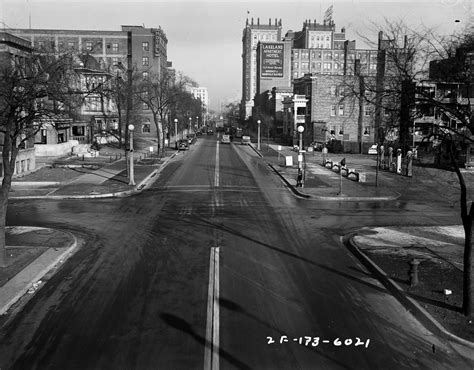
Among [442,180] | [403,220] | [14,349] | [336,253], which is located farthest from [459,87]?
[442,180]

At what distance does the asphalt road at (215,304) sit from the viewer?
8.22m

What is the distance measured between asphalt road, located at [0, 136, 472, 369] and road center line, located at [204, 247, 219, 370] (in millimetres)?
27

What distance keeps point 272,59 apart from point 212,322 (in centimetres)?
15419

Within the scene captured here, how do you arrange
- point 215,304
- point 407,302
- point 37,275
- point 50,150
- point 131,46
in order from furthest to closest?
point 131,46 < point 50,150 < point 37,275 < point 407,302 < point 215,304

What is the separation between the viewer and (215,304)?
10.6m

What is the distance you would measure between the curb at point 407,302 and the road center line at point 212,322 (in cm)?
404

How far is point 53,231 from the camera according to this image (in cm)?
1764

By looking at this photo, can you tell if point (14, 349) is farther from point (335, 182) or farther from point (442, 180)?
point (442, 180)

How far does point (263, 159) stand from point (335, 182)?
19427mm

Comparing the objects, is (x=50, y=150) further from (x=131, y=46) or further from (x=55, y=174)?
(x=131, y=46)

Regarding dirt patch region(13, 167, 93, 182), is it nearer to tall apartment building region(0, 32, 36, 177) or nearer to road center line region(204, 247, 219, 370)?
tall apartment building region(0, 32, 36, 177)

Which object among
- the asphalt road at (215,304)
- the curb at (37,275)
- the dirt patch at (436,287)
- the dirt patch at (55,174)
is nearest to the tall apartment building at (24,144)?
the dirt patch at (55,174)

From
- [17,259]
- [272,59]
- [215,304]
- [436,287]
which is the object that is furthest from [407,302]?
[272,59]

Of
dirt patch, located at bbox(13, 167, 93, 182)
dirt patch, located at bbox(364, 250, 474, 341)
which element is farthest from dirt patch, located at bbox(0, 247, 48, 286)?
dirt patch, located at bbox(13, 167, 93, 182)
